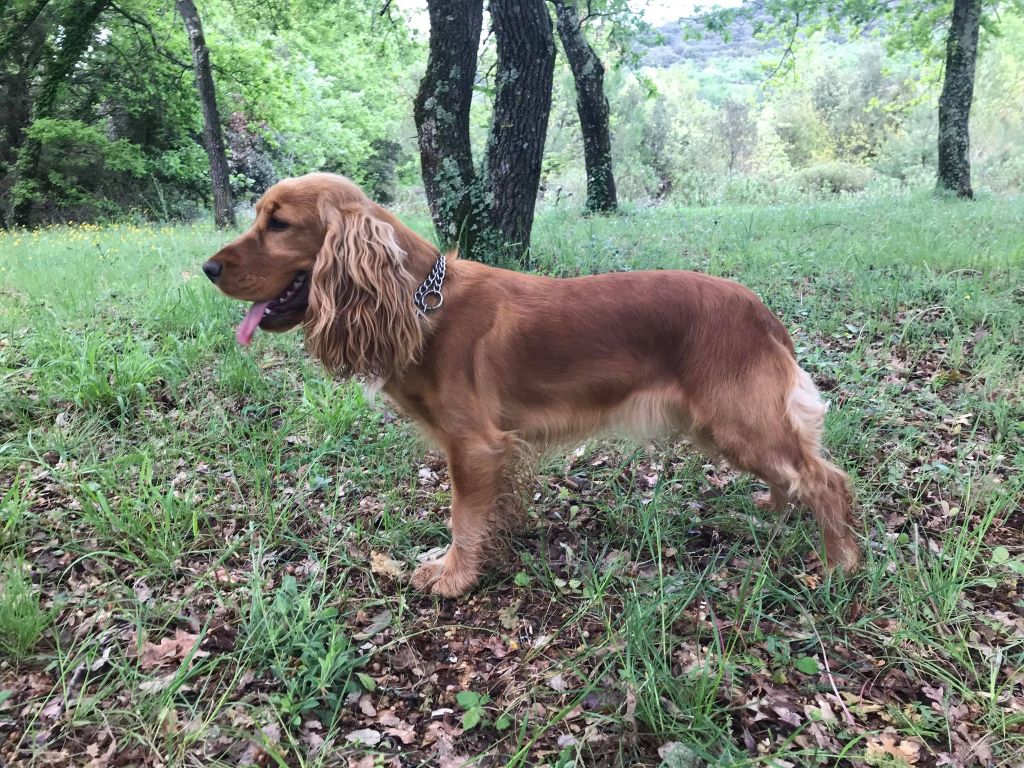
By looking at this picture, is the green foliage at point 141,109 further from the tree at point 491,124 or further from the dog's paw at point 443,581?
the dog's paw at point 443,581

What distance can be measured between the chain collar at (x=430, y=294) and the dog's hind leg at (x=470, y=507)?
1.83 feet

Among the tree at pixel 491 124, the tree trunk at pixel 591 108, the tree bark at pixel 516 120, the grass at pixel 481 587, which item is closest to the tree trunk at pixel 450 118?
the tree at pixel 491 124

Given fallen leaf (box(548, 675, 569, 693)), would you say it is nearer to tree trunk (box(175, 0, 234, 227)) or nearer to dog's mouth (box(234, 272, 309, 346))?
dog's mouth (box(234, 272, 309, 346))

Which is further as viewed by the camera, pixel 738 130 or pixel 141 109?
pixel 738 130

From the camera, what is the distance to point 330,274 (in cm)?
249

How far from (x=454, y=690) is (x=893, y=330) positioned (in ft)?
12.7

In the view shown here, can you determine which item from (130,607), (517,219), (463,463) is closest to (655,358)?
(463,463)

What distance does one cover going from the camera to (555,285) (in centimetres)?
275

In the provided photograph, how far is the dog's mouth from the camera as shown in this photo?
8.53 feet

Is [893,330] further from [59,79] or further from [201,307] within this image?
[59,79]

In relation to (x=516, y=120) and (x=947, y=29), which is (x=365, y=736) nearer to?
(x=516, y=120)

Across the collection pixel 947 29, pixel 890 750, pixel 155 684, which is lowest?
pixel 890 750

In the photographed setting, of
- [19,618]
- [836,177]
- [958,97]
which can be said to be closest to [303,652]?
[19,618]

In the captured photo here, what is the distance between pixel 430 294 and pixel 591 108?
382 inches
